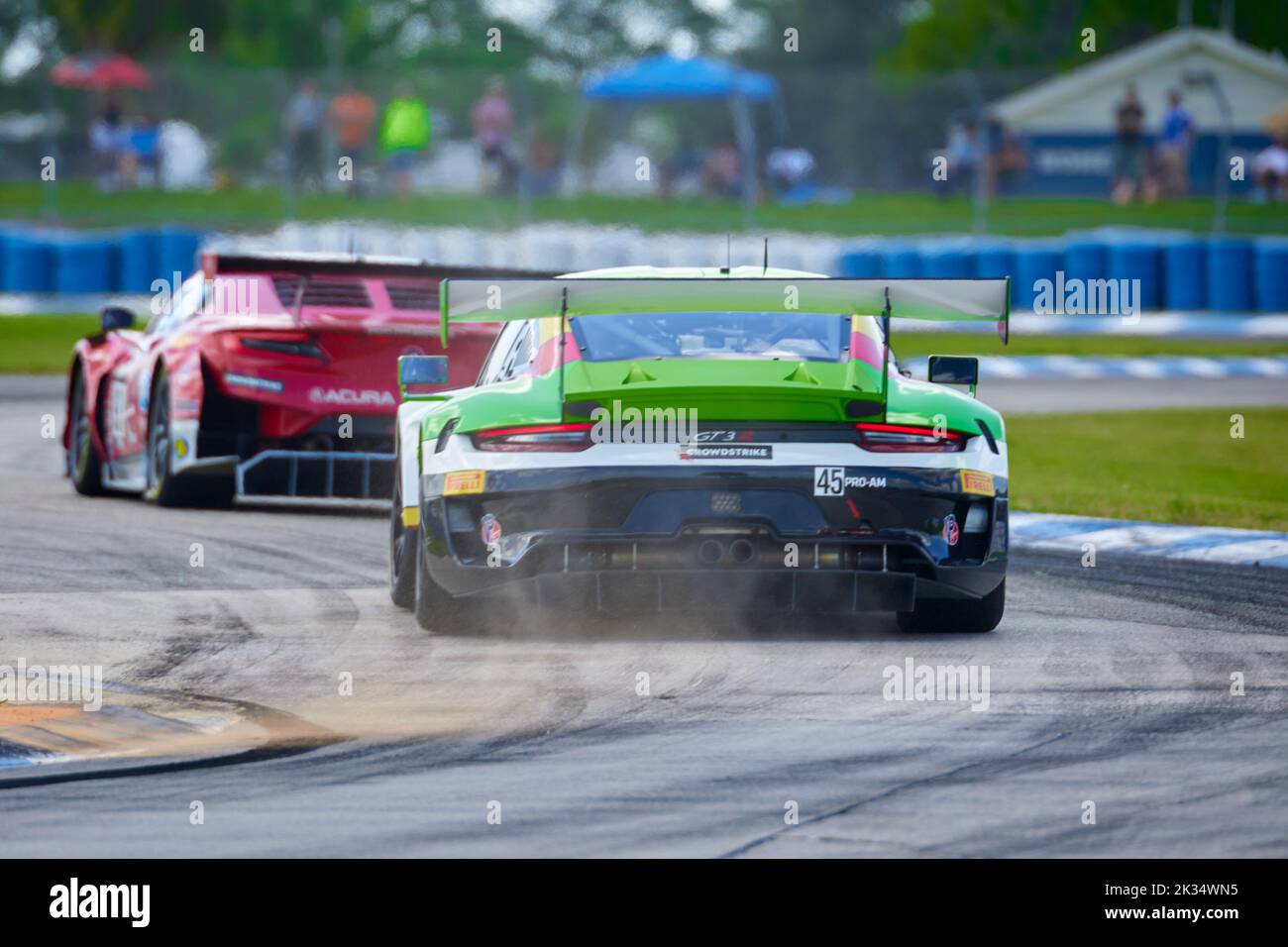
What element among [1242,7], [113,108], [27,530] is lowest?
[27,530]

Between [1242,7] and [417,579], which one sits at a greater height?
[1242,7]

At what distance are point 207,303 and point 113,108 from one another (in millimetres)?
22126

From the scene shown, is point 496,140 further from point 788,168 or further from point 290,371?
point 290,371

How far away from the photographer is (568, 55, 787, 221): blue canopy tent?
1352 inches

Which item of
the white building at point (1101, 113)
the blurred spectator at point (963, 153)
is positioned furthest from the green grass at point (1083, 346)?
the white building at point (1101, 113)

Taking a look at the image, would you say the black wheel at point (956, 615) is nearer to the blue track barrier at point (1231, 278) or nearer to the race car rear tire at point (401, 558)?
the race car rear tire at point (401, 558)

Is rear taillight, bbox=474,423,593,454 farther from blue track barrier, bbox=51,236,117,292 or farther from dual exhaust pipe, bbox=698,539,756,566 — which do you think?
blue track barrier, bbox=51,236,117,292

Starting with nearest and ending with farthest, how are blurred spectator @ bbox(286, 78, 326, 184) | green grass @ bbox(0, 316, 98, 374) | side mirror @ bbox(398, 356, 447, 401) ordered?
side mirror @ bbox(398, 356, 447, 401), green grass @ bbox(0, 316, 98, 374), blurred spectator @ bbox(286, 78, 326, 184)

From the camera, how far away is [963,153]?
107ft

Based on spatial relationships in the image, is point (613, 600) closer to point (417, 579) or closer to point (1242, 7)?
point (417, 579)

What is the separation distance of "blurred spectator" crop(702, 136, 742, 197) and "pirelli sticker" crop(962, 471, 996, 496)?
25.9 m

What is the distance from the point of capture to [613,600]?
8.57 m

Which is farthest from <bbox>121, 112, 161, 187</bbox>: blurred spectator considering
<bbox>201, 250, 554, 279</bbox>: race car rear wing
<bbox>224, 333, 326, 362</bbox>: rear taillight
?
<bbox>224, 333, 326, 362</bbox>: rear taillight
